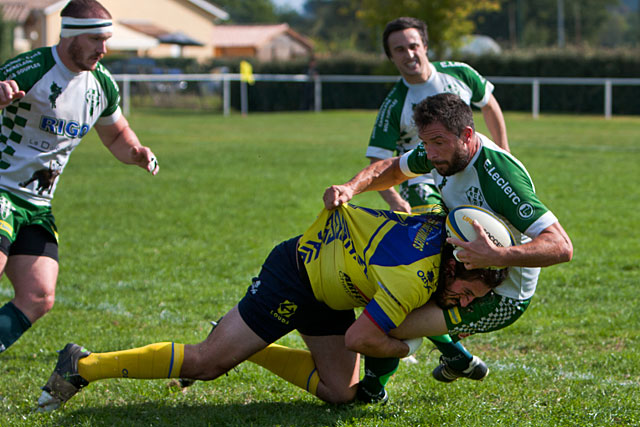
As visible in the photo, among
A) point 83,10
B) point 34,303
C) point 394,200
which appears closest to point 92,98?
point 83,10

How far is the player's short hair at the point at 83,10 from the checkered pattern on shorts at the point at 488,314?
2.73 metres

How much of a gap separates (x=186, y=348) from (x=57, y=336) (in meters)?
1.87

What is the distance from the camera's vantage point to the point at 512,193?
3.81 m

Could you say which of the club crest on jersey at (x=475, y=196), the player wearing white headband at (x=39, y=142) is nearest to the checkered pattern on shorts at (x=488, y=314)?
the club crest on jersey at (x=475, y=196)

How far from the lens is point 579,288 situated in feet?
22.1

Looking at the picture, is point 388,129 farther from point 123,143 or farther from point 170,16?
point 170,16

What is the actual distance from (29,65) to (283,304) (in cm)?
205

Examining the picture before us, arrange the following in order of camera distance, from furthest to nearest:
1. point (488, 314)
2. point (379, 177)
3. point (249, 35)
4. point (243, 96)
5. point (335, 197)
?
point (249, 35) < point (243, 96) < point (379, 177) < point (335, 197) < point (488, 314)

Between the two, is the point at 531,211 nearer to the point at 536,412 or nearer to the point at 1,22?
the point at 536,412

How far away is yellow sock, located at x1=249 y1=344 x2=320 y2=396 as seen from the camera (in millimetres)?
4445

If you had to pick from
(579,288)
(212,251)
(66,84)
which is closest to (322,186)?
(212,251)

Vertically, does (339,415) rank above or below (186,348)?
below

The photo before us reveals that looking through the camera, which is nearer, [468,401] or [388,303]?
[388,303]

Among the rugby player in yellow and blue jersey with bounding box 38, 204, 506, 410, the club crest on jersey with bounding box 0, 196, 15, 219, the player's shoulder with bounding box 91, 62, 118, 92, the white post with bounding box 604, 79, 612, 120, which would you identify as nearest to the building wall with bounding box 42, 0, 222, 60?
the white post with bounding box 604, 79, 612, 120
